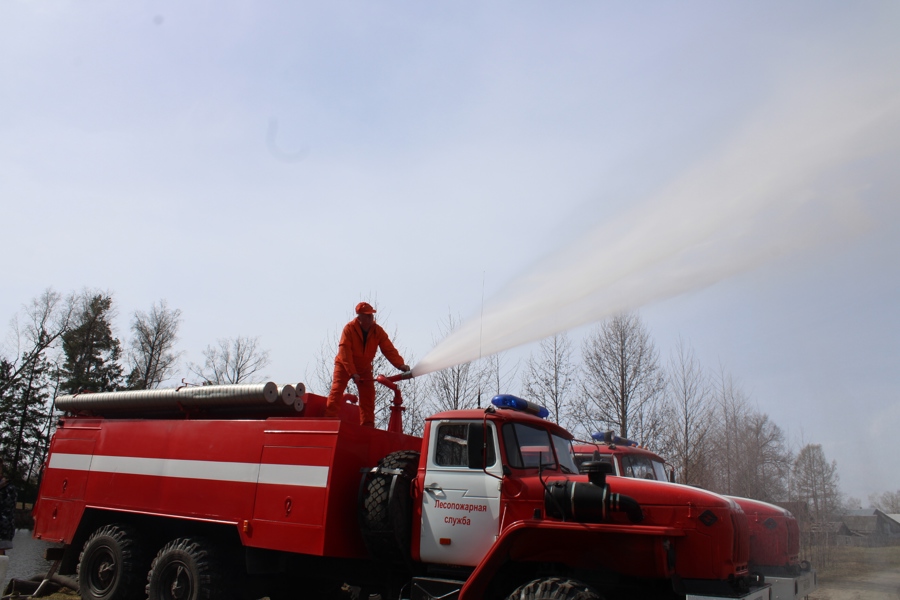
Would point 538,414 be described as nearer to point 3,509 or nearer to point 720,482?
point 3,509

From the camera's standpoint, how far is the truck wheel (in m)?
8.29

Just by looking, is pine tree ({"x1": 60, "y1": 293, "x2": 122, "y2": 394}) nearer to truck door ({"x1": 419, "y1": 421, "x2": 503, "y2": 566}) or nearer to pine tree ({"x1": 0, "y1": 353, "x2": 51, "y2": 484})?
pine tree ({"x1": 0, "y1": 353, "x2": 51, "y2": 484})

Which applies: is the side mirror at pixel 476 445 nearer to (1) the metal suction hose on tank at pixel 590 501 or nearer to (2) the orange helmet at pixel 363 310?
(1) the metal suction hose on tank at pixel 590 501

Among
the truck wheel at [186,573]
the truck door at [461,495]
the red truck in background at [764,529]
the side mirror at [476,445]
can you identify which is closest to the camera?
the truck door at [461,495]

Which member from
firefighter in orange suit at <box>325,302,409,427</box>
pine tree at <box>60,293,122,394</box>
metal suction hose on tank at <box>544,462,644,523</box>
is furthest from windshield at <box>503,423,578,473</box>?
pine tree at <box>60,293,122,394</box>

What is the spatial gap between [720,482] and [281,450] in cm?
1993

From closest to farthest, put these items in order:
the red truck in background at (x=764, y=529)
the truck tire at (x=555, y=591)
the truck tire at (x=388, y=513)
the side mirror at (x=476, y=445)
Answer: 1. the truck tire at (x=555, y=591)
2. the side mirror at (x=476, y=445)
3. the truck tire at (x=388, y=513)
4. the red truck in background at (x=764, y=529)

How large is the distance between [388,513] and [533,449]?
188 centimetres

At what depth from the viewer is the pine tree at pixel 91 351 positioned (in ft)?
139

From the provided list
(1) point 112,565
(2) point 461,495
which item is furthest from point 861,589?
(1) point 112,565

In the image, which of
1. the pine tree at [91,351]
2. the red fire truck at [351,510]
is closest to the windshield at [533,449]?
the red fire truck at [351,510]

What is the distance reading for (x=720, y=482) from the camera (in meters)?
23.4

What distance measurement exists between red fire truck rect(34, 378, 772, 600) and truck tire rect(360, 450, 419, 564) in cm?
2

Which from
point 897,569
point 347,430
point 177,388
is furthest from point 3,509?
point 897,569
